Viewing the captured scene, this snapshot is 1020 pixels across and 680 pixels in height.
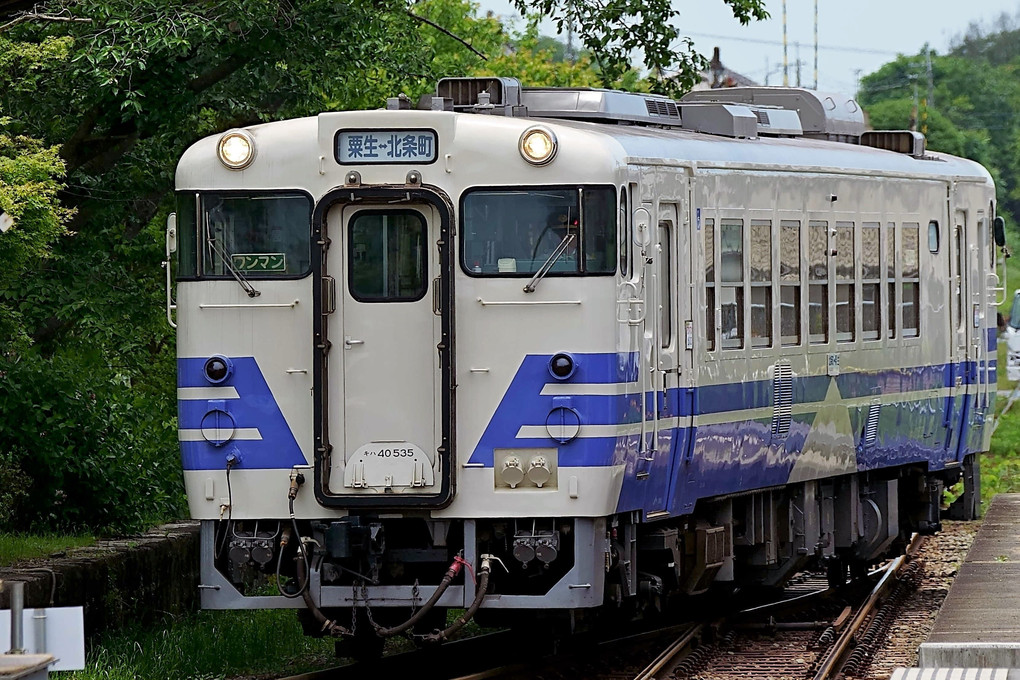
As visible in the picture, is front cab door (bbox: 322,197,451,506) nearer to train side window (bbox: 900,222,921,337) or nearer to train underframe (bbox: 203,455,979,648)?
train underframe (bbox: 203,455,979,648)

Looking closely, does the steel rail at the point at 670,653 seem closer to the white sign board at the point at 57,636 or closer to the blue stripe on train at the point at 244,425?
the blue stripe on train at the point at 244,425

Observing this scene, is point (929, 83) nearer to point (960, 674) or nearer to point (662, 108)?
point (662, 108)

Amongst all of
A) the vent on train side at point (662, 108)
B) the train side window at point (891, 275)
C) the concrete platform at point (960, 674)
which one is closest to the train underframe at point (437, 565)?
the concrete platform at point (960, 674)

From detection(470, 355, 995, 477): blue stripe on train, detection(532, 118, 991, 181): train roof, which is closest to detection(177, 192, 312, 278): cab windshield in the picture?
detection(470, 355, 995, 477): blue stripe on train

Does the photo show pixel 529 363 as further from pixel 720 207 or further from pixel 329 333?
pixel 720 207

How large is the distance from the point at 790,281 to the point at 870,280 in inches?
50.8

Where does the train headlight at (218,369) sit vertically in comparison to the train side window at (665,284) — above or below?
below

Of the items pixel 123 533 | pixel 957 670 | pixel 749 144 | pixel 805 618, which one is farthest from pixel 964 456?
pixel 957 670

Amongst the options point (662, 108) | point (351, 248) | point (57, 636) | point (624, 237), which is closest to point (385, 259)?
point (351, 248)

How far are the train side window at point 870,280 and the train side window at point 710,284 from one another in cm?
218

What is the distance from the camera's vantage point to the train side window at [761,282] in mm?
12094

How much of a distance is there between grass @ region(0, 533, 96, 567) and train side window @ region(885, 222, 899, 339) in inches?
225

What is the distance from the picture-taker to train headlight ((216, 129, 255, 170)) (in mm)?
10586

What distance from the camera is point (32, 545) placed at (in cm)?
1307
